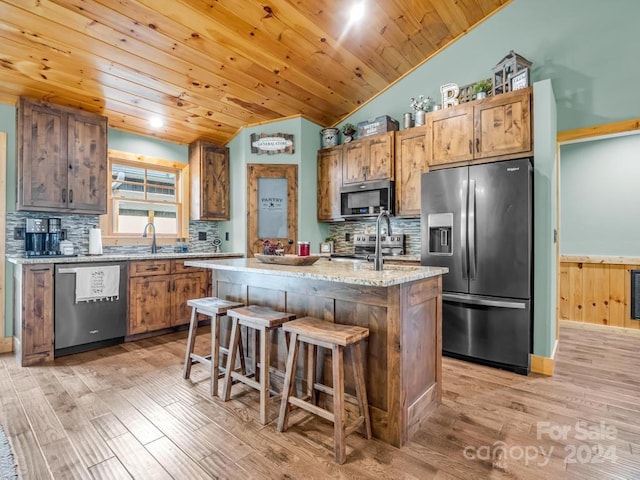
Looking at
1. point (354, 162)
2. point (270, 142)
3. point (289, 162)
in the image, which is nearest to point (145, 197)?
point (270, 142)

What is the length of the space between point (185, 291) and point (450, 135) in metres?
3.53

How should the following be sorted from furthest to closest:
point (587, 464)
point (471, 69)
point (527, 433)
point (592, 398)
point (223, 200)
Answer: point (223, 200)
point (471, 69)
point (592, 398)
point (527, 433)
point (587, 464)

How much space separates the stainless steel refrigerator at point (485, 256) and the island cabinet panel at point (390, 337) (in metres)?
0.97

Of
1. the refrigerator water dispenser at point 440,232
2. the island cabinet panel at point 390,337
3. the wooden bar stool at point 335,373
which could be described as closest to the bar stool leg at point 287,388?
the wooden bar stool at point 335,373

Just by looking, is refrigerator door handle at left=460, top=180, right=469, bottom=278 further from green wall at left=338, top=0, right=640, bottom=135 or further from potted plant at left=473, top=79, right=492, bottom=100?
green wall at left=338, top=0, right=640, bottom=135

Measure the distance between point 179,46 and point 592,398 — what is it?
4418 mm

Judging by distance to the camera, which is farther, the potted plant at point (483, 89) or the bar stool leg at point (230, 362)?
the potted plant at point (483, 89)

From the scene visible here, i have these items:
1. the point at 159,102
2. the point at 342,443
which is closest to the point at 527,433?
the point at 342,443

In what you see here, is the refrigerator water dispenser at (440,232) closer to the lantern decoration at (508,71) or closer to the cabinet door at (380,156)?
the cabinet door at (380,156)

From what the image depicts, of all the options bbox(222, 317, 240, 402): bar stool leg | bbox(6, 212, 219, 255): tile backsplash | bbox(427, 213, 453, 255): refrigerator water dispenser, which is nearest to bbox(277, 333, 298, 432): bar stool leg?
bbox(222, 317, 240, 402): bar stool leg

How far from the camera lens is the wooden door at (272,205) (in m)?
4.58

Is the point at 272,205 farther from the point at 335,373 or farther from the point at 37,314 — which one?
the point at 335,373

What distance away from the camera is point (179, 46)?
9.92 ft

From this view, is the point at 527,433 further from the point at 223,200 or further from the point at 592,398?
the point at 223,200
